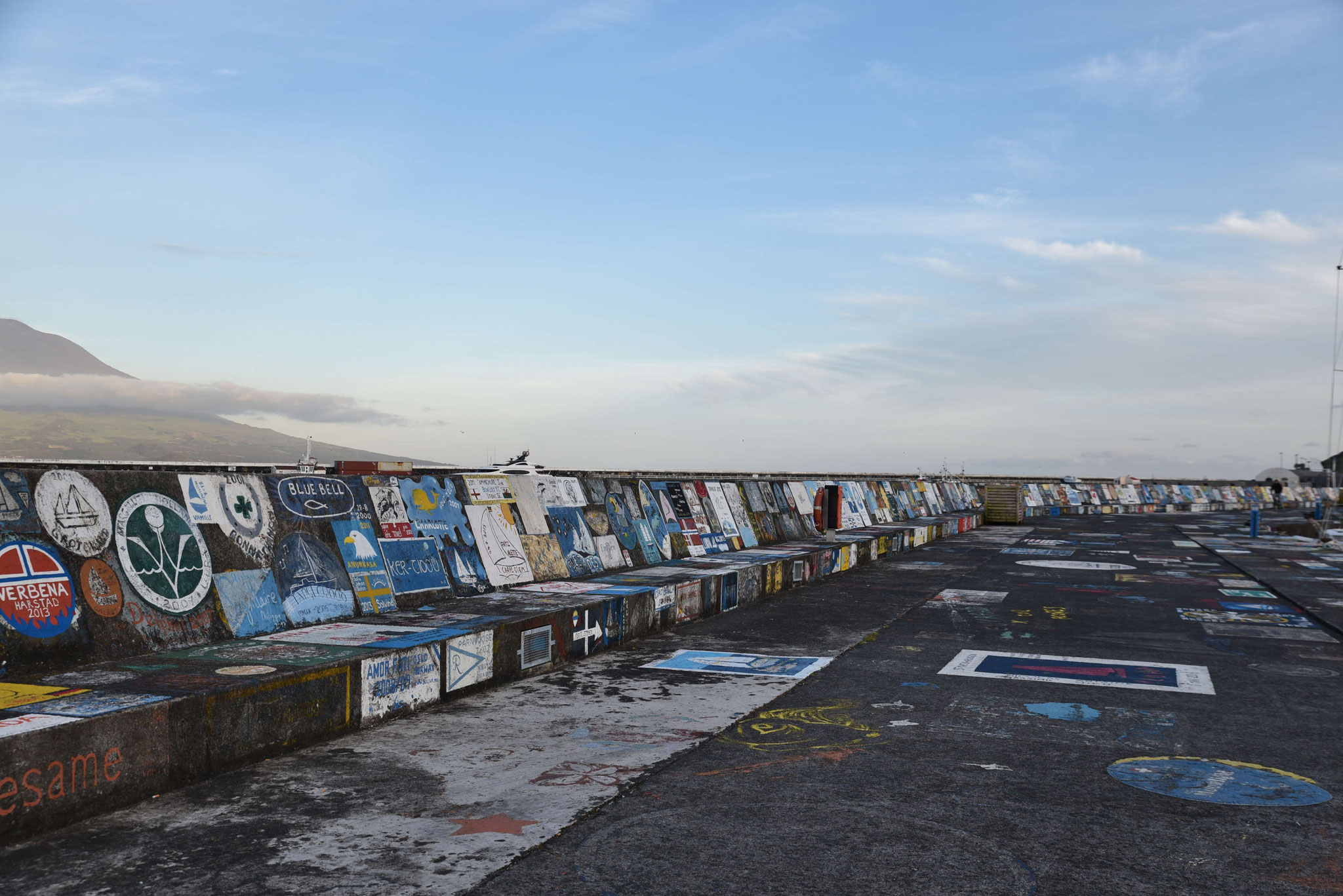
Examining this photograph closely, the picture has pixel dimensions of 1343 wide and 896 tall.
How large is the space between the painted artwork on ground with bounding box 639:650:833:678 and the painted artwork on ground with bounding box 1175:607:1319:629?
21.4ft

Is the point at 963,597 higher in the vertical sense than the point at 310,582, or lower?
lower

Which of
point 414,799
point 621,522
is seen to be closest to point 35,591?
point 414,799

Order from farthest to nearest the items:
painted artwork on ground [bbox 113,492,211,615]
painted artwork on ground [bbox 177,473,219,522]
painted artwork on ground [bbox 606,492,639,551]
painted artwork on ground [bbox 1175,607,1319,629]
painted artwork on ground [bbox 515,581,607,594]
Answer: painted artwork on ground [bbox 606,492,639,551] < painted artwork on ground [bbox 1175,607,1319,629] < painted artwork on ground [bbox 515,581,607,594] < painted artwork on ground [bbox 177,473,219,522] < painted artwork on ground [bbox 113,492,211,615]

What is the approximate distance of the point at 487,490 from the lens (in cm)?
1099

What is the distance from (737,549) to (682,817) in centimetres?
1230

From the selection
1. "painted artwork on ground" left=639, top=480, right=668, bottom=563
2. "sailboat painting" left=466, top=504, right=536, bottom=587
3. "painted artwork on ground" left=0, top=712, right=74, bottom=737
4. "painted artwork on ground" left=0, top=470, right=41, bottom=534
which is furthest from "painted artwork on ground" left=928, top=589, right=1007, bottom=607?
"painted artwork on ground" left=0, top=712, right=74, bottom=737

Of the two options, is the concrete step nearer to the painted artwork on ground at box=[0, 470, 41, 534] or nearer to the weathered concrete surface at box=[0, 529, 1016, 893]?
the weathered concrete surface at box=[0, 529, 1016, 893]

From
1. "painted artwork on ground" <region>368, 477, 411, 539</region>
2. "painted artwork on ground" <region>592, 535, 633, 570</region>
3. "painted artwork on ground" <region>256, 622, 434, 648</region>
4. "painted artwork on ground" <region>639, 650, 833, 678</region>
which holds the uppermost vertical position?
"painted artwork on ground" <region>368, 477, 411, 539</region>

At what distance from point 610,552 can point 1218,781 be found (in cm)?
852

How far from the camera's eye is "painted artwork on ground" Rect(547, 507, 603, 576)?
11977 millimetres

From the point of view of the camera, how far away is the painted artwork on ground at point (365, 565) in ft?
27.8

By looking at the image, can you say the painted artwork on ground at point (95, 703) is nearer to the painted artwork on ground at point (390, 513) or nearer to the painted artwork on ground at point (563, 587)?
the painted artwork on ground at point (390, 513)

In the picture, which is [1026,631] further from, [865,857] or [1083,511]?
[1083,511]

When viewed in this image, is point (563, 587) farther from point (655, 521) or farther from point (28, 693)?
point (28, 693)
